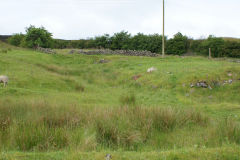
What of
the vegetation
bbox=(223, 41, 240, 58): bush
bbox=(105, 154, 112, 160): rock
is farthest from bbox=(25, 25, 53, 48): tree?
bbox=(105, 154, 112, 160): rock

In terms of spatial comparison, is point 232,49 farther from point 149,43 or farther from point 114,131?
point 114,131

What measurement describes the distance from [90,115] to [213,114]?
5.45 meters

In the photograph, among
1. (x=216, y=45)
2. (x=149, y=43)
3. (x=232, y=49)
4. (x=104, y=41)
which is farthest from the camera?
(x=104, y=41)

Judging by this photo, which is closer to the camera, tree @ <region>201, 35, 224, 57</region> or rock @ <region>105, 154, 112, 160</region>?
rock @ <region>105, 154, 112, 160</region>

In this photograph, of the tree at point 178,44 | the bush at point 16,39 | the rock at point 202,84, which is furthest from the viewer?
the bush at point 16,39

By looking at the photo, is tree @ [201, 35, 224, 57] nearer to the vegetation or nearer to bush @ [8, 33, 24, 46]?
the vegetation

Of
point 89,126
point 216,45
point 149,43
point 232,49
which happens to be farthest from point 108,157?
point 149,43

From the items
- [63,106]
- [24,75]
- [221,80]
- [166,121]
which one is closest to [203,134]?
[166,121]

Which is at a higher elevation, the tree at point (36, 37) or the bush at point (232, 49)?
the tree at point (36, 37)

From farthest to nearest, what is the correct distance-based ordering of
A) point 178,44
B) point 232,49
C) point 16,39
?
point 16,39
point 178,44
point 232,49

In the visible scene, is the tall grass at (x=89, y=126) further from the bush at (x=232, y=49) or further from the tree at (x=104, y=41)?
the tree at (x=104, y=41)

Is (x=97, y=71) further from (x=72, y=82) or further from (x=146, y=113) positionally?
(x=146, y=113)

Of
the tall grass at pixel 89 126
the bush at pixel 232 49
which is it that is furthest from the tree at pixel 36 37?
the tall grass at pixel 89 126

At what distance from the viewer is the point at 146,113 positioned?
702cm
